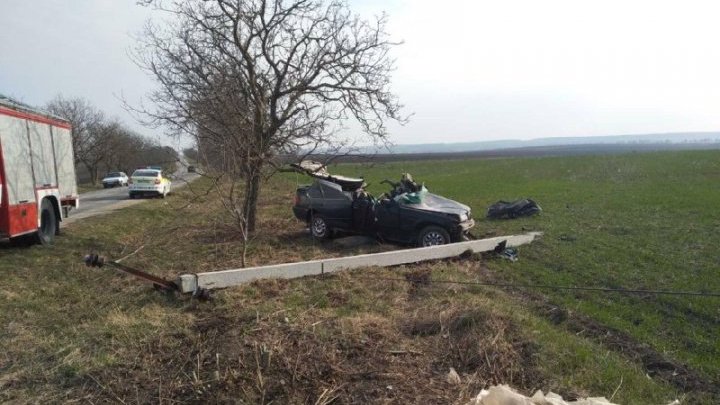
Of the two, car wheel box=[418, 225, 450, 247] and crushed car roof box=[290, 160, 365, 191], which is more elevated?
crushed car roof box=[290, 160, 365, 191]

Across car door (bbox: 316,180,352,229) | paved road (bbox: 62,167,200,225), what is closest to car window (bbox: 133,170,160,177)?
paved road (bbox: 62,167,200,225)

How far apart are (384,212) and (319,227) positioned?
6.54ft

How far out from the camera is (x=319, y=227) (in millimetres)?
14164

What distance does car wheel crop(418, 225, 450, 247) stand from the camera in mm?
12297

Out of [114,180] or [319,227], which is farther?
[114,180]

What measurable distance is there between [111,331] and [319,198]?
28.2 feet

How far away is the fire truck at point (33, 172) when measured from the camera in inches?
393

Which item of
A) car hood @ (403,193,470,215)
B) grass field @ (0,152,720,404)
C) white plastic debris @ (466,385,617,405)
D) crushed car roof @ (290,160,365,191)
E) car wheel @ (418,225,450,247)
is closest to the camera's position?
white plastic debris @ (466,385,617,405)

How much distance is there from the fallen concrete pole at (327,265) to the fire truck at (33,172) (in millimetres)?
4507

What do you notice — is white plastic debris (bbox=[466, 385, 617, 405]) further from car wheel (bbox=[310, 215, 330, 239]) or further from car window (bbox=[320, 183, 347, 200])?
car wheel (bbox=[310, 215, 330, 239])

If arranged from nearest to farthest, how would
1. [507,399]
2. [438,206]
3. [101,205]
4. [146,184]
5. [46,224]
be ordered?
[507,399] → [46,224] → [438,206] → [101,205] → [146,184]

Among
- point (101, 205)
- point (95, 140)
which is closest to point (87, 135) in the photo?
point (95, 140)

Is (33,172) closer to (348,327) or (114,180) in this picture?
(348,327)

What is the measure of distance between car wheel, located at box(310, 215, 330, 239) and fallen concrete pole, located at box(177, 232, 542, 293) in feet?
12.5
